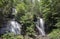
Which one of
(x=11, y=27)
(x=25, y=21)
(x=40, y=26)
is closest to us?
(x=11, y=27)

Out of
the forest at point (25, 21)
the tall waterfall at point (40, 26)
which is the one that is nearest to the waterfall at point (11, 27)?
the forest at point (25, 21)

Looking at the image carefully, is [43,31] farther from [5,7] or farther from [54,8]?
[5,7]

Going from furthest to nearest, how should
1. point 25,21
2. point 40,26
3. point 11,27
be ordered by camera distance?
1. point 40,26
2. point 25,21
3. point 11,27

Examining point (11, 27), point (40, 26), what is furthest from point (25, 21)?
point (40, 26)

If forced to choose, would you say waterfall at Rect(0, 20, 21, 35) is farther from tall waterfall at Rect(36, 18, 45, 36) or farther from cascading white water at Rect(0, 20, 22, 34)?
tall waterfall at Rect(36, 18, 45, 36)

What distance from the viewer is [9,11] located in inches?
739

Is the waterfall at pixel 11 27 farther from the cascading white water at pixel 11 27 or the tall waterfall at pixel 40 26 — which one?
the tall waterfall at pixel 40 26

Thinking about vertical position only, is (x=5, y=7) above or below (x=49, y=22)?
above

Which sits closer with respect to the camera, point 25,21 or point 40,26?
point 25,21

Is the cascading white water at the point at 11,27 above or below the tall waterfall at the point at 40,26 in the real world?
above

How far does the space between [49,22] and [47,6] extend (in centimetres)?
211

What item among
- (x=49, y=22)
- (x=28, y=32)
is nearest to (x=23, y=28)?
(x=28, y=32)

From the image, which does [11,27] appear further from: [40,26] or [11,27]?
[40,26]

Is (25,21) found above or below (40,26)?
above
